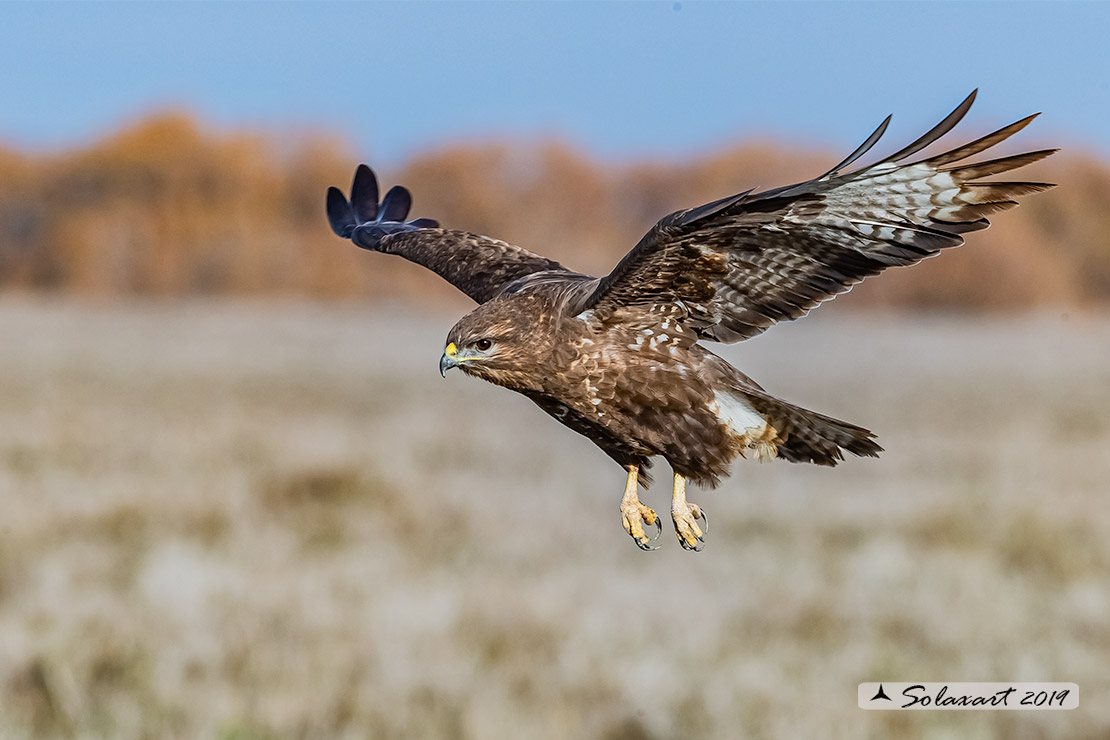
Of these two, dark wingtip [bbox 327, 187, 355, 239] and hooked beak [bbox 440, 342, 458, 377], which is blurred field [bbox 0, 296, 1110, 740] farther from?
hooked beak [bbox 440, 342, 458, 377]

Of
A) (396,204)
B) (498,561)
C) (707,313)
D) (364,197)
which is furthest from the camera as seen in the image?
(498,561)

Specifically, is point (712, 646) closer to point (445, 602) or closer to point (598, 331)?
point (445, 602)

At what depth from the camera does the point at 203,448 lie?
30.5 meters

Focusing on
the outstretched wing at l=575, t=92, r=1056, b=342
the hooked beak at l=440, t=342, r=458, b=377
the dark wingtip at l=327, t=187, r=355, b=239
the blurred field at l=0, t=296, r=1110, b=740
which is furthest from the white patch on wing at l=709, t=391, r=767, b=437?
the blurred field at l=0, t=296, r=1110, b=740

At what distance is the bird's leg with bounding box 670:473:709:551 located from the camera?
1.61 m

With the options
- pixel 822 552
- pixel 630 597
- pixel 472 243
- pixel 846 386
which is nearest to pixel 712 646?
pixel 630 597

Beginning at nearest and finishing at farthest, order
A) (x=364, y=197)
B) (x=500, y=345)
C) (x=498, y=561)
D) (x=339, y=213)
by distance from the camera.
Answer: (x=500, y=345) → (x=339, y=213) → (x=364, y=197) → (x=498, y=561)

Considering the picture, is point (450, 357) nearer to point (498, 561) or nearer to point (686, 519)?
point (686, 519)

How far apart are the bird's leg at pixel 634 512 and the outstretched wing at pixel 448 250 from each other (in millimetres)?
582

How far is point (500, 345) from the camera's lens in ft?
5.22

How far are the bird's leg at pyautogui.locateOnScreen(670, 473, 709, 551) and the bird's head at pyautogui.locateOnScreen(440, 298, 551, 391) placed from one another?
0.29 m

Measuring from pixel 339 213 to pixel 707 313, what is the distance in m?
2.16

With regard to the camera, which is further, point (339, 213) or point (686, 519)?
point (339, 213)

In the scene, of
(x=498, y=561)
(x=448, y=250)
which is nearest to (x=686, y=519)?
(x=448, y=250)
